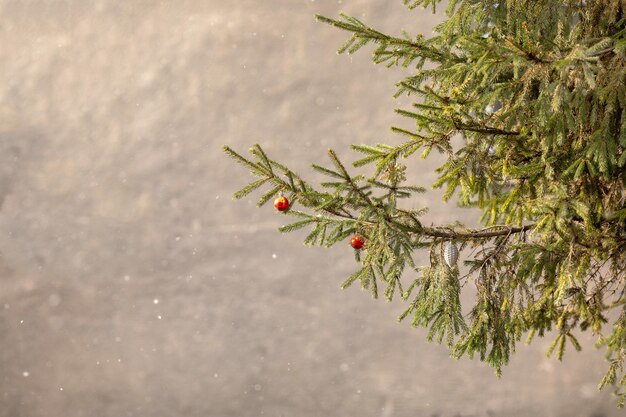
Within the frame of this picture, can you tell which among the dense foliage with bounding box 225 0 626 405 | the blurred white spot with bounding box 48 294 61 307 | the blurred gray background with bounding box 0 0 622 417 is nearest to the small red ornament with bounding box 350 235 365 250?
the dense foliage with bounding box 225 0 626 405

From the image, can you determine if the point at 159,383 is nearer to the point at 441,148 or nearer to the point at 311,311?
the point at 311,311

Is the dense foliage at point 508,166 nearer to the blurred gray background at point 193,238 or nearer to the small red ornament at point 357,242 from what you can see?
the small red ornament at point 357,242

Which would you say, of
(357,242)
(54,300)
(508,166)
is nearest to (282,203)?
(357,242)

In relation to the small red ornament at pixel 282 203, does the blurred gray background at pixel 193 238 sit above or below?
above

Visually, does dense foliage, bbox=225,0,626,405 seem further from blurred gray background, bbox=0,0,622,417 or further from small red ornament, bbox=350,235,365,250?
blurred gray background, bbox=0,0,622,417

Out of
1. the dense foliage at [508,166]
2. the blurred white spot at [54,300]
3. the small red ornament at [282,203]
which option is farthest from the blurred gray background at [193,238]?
the small red ornament at [282,203]

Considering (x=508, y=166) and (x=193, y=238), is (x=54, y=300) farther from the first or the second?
(x=508, y=166)
